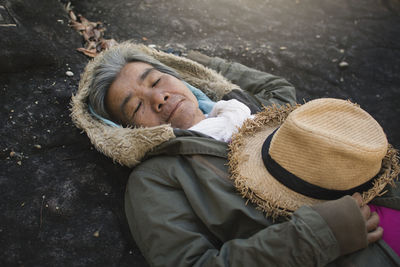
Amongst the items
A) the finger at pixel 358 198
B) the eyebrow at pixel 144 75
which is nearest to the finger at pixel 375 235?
the finger at pixel 358 198

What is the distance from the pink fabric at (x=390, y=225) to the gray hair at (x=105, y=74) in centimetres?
184

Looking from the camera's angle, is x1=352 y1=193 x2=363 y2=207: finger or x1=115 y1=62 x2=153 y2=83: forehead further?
x1=115 y1=62 x2=153 y2=83: forehead

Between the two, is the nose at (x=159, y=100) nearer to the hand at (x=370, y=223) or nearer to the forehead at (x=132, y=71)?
the forehead at (x=132, y=71)

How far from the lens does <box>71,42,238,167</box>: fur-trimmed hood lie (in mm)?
1930

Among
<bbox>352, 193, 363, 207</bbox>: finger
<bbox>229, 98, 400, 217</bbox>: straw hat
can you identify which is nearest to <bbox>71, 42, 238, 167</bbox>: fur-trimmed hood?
<bbox>229, 98, 400, 217</bbox>: straw hat

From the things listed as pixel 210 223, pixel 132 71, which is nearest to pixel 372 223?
pixel 210 223

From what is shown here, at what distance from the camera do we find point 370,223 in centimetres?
155

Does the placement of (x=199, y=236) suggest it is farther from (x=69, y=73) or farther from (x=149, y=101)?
(x=69, y=73)

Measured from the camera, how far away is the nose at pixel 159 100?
6.84 ft

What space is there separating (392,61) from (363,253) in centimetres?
288

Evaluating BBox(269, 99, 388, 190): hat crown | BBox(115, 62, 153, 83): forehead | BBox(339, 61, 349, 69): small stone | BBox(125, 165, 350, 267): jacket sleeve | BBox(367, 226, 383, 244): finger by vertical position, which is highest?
BBox(269, 99, 388, 190): hat crown

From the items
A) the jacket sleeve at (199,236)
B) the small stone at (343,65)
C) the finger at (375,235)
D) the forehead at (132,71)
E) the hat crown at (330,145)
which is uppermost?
the hat crown at (330,145)

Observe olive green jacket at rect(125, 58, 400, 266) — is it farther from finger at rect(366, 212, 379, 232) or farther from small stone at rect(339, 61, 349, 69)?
small stone at rect(339, 61, 349, 69)

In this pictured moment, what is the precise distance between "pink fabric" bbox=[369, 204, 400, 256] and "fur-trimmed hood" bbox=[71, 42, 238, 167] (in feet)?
4.06
